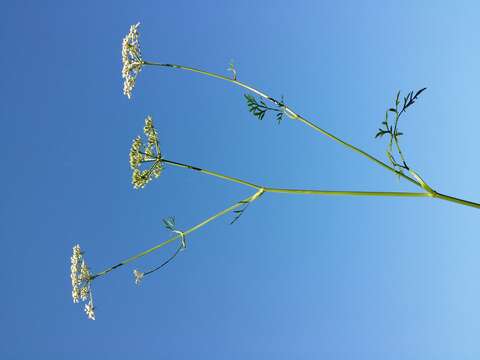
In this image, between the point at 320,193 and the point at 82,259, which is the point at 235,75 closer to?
the point at 320,193

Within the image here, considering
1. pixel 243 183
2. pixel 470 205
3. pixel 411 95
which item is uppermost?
pixel 411 95

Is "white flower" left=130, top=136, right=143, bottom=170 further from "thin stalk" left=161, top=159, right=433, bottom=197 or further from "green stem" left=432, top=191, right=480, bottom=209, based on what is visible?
"green stem" left=432, top=191, right=480, bottom=209

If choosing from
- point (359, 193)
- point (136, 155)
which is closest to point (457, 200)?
point (359, 193)

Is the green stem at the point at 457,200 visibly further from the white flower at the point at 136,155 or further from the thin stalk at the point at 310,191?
the white flower at the point at 136,155

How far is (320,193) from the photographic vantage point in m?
4.45

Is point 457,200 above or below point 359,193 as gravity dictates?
below

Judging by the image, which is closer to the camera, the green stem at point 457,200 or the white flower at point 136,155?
the green stem at point 457,200

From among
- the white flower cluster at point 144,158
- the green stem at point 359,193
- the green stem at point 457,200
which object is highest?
the white flower cluster at point 144,158

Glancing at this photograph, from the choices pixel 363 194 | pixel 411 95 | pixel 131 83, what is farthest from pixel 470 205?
pixel 131 83

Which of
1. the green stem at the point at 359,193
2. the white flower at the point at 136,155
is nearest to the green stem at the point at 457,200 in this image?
the green stem at the point at 359,193

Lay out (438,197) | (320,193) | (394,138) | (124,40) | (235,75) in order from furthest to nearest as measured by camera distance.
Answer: (124,40) → (235,75) → (394,138) → (320,193) → (438,197)

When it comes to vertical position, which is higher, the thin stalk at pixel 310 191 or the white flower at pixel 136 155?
the white flower at pixel 136 155

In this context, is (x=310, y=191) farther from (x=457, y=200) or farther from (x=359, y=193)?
(x=457, y=200)

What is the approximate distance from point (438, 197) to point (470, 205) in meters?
0.31
